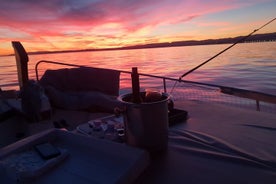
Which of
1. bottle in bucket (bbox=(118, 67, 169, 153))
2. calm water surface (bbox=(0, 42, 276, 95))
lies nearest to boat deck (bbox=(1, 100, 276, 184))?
bottle in bucket (bbox=(118, 67, 169, 153))

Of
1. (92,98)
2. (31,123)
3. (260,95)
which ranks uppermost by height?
(260,95)

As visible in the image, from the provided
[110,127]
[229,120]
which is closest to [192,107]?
[229,120]

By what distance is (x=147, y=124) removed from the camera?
1.17m

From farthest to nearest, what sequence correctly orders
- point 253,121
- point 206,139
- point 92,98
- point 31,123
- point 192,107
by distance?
point 92,98 < point 31,123 < point 192,107 < point 253,121 < point 206,139

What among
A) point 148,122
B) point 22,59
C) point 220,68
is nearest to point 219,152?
point 148,122

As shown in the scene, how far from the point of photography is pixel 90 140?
1170 millimetres

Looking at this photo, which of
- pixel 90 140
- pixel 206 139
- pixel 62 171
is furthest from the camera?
pixel 206 139

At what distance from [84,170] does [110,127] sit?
1.71 feet

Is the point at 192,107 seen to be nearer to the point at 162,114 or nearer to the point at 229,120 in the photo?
the point at 229,120

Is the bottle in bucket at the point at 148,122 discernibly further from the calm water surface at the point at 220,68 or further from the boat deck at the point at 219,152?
the calm water surface at the point at 220,68

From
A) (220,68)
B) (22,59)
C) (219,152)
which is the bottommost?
(220,68)

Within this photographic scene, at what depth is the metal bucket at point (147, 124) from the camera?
3.80 ft

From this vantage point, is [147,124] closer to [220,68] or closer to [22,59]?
[22,59]

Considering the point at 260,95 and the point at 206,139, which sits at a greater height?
the point at 260,95
